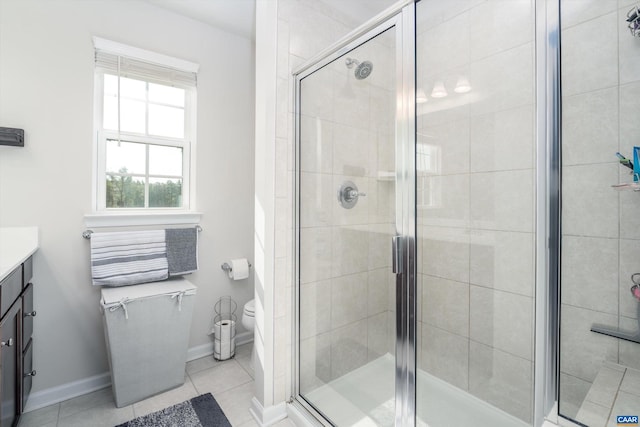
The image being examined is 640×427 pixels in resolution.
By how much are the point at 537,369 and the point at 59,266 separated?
2.46 meters

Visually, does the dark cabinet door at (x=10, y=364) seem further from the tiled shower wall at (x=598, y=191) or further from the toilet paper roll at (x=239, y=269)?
the tiled shower wall at (x=598, y=191)

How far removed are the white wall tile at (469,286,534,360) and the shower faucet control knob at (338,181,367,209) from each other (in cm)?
67

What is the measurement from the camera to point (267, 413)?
5.49ft

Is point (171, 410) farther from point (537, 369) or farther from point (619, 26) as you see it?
point (619, 26)

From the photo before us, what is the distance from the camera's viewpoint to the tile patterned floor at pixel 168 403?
169 centimetres

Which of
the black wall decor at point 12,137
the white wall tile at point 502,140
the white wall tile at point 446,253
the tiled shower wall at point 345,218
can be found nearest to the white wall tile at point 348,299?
the tiled shower wall at point 345,218

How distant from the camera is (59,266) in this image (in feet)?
6.16

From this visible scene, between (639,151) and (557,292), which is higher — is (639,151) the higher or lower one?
the higher one

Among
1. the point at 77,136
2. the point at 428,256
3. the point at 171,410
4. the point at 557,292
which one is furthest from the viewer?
the point at 77,136

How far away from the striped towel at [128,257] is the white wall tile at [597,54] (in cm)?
239

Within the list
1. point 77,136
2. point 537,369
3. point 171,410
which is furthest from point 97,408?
point 537,369

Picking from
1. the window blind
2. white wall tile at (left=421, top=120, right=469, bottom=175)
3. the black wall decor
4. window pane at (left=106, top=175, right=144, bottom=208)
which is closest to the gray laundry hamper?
window pane at (left=106, top=175, right=144, bottom=208)

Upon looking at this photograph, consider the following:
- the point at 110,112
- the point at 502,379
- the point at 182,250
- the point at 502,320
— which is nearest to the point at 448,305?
the point at 502,320

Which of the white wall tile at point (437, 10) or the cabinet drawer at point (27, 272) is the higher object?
the white wall tile at point (437, 10)
